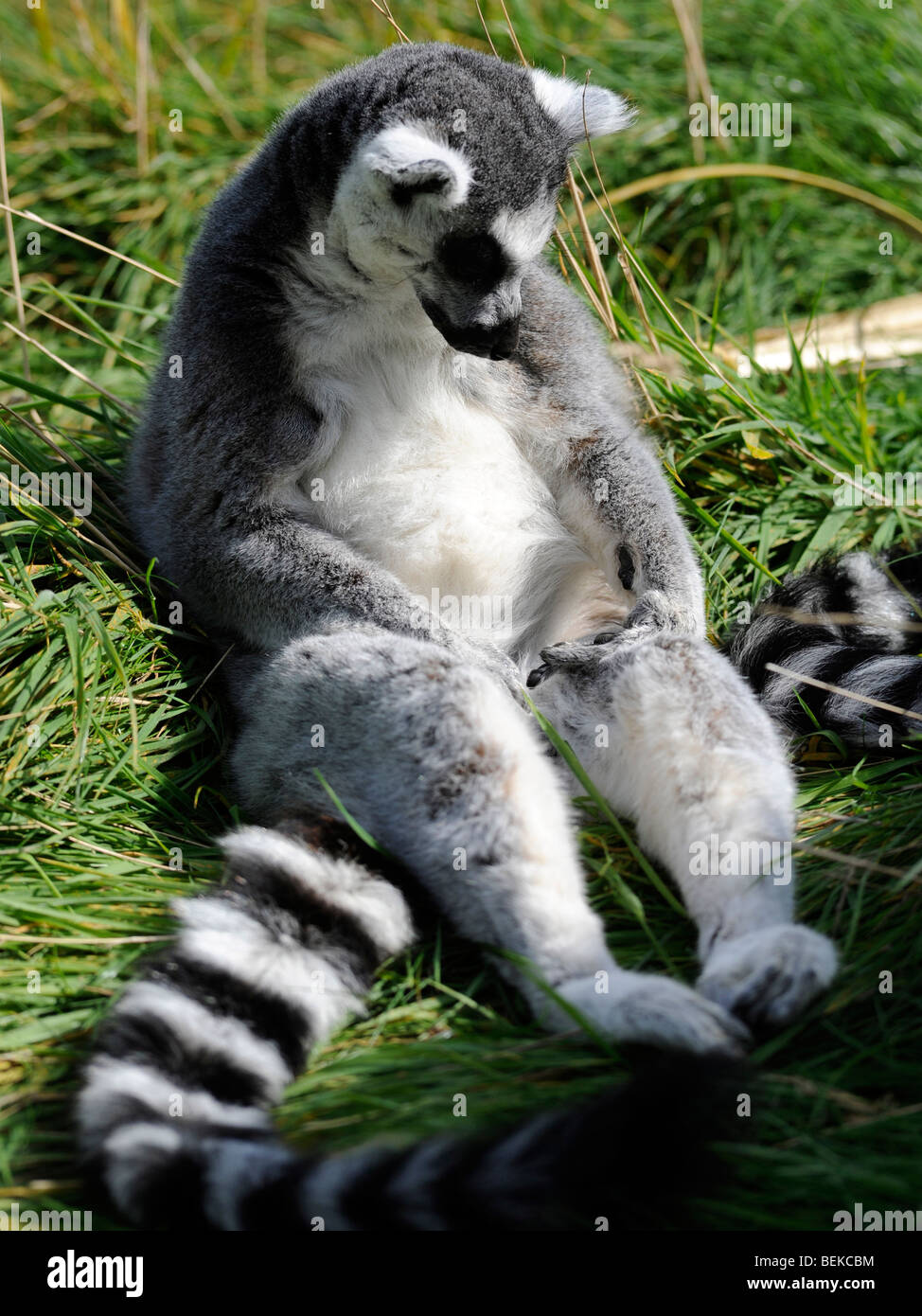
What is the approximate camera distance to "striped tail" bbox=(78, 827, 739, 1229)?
5.71ft

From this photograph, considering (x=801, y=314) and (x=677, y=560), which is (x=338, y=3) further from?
(x=677, y=560)

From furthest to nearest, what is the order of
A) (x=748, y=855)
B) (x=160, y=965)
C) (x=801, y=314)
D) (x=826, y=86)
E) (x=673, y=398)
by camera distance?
(x=826, y=86) → (x=801, y=314) → (x=673, y=398) → (x=748, y=855) → (x=160, y=965)

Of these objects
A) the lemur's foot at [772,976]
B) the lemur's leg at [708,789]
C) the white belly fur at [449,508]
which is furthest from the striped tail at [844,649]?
the lemur's foot at [772,976]

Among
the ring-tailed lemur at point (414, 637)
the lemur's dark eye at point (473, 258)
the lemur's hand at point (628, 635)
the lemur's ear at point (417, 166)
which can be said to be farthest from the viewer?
the lemur's hand at point (628, 635)

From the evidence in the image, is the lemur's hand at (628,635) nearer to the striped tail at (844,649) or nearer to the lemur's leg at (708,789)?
the lemur's leg at (708,789)

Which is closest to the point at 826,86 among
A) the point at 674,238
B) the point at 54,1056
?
the point at 674,238

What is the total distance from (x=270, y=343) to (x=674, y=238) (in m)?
3.11

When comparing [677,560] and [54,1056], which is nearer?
[54,1056]

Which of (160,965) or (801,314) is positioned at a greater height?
(801,314)

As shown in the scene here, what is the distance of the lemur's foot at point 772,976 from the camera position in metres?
2.20

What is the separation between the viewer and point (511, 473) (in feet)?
10.4

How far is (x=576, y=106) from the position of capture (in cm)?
312

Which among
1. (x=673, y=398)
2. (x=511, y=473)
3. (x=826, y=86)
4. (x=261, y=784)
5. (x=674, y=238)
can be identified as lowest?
(x=261, y=784)

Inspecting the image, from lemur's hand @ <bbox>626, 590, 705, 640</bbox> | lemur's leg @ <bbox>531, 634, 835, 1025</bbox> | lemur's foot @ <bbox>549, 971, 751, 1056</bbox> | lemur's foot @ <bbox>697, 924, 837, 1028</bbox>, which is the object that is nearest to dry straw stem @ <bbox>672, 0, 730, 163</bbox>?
lemur's hand @ <bbox>626, 590, 705, 640</bbox>
